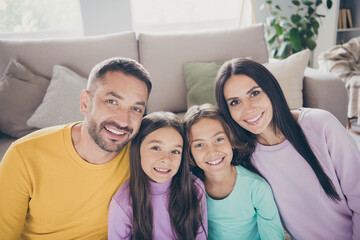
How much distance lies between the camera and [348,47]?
3.17 meters

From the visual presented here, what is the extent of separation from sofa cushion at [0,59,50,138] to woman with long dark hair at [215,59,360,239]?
127 centimetres

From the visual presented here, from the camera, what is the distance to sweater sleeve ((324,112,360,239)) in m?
1.05

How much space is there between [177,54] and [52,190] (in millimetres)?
1368

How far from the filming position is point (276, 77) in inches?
70.8

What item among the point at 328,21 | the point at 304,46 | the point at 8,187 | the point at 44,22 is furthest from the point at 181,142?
the point at 328,21

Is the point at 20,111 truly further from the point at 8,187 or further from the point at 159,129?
the point at 159,129

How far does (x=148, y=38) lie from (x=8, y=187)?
1.46 m

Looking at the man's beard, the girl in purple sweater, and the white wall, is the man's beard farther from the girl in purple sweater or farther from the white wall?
the white wall

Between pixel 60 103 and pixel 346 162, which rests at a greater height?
pixel 60 103

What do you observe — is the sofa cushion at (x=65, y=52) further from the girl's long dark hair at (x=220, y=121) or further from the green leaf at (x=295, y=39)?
the green leaf at (x=295, y=39)

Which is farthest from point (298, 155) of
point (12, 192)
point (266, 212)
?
point (12, 192)

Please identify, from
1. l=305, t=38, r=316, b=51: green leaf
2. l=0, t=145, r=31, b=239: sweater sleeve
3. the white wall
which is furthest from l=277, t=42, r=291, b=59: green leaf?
l=0, t=145, r=31, b=239: sweater sleeve

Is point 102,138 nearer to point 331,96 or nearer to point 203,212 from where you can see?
point 203,212

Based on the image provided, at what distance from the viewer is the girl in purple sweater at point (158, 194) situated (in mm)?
1089
